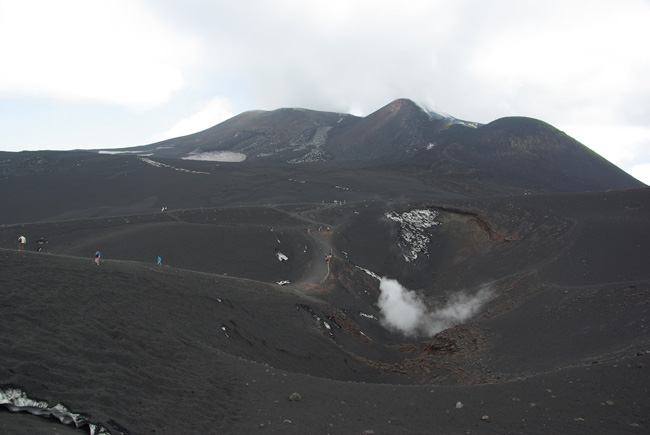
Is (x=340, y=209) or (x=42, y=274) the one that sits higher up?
(x=340, y=209)

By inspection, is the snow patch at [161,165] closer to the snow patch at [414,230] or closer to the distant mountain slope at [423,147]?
the distant mountain slope at [423,147]

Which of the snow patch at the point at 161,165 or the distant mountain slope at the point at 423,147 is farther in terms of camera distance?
the distant mountain slope at the point at 423,147

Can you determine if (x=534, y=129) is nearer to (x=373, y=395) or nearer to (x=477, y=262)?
(x=477, y=262)

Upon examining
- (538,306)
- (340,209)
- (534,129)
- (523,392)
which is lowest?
(523,392)

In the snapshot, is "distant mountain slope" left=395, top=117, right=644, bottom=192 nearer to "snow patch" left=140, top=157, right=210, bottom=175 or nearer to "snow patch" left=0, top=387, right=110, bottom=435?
"snow patch" left=140, top=157, right=210, bottom=175

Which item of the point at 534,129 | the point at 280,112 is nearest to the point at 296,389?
the point at 534,129

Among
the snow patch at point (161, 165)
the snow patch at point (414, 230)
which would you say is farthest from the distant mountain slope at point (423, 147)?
the snow patch at point (414, 230)
